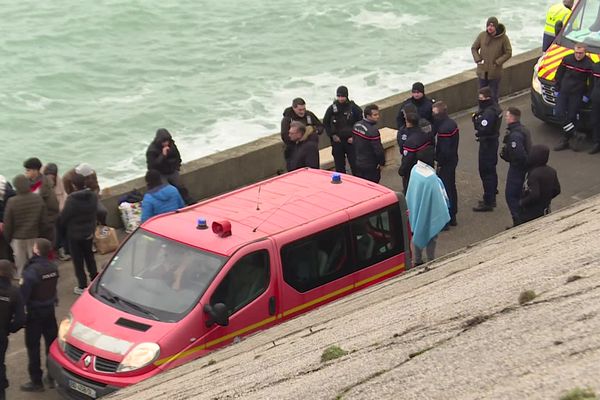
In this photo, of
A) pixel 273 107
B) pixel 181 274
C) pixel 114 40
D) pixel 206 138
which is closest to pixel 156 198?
pixel 181 274

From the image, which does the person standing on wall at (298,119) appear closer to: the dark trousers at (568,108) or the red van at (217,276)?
the red van at (217,276)

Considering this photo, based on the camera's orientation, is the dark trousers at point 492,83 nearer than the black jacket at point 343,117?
No

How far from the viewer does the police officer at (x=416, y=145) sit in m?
12.4

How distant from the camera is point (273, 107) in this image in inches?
1091

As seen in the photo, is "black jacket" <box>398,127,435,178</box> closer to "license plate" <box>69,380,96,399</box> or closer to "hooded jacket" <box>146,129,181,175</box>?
"hooded jacket" <box>146,129,181,175</box>

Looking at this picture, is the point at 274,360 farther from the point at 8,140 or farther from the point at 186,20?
the point at 186,20

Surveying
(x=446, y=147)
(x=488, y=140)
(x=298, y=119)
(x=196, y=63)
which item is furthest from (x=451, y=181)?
(x=196, y=63)

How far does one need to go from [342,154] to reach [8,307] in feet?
20.7

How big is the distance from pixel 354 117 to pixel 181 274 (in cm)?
547

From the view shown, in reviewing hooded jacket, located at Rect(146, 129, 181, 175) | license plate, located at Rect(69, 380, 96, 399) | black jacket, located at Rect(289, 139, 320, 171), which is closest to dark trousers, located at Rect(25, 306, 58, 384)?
license plate, located at Rect(69, 380, 96, 399)

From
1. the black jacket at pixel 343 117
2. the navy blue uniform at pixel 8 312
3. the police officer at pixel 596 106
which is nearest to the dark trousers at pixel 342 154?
the black jacket at pixel 343 117

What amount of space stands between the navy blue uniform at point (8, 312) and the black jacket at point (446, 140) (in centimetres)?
584

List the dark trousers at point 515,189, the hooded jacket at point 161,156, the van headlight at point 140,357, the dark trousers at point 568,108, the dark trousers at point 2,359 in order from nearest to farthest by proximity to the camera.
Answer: the van headlight at point 140,357 < the dark trousers at point 2,359 < the dark trousers at point 515,189 < the hooded jacket at point 161,156 < the dark trousers at point 568,108

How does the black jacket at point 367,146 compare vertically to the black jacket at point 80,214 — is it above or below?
below
